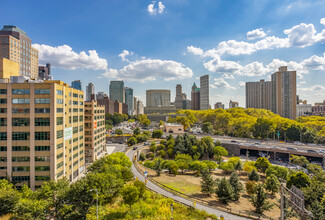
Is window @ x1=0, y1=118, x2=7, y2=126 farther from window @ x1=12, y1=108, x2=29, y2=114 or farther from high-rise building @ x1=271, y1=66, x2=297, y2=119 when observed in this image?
high-rise building @ x1=271, y1=66, x2=297, y2=119

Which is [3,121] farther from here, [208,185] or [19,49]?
[19,49]

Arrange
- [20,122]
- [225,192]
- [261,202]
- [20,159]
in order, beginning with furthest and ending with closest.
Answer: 1. [20,122]
2. [20,159]
3. [225,192]
4. [261,202]

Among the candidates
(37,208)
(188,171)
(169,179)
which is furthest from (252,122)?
(37,208)

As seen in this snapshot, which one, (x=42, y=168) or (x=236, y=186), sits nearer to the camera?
(x=236, y=186)

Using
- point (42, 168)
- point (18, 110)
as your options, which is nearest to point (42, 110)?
point (18, 110)

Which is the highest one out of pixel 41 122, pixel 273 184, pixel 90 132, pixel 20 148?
pixel 41 122

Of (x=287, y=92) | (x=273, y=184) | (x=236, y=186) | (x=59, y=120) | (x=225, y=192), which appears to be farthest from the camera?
(x=287, y=92)

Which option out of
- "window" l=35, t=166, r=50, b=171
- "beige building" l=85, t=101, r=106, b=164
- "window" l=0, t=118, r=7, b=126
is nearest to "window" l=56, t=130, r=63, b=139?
"window" l=35, t=166, r=50, b=171
